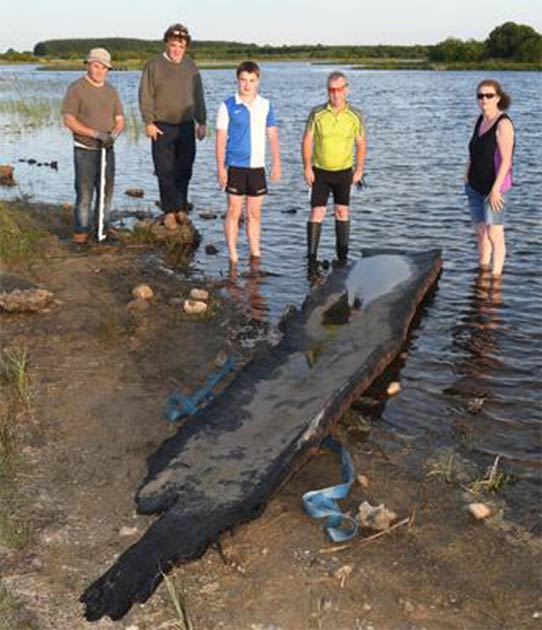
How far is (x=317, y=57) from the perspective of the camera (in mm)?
141250

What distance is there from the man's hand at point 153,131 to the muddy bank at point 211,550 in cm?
414

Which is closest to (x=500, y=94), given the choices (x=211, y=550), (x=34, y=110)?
(x=211, y=550)

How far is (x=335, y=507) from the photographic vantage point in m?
4.36

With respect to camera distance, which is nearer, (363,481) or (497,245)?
(363,481)

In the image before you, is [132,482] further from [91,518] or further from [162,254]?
[162,254]

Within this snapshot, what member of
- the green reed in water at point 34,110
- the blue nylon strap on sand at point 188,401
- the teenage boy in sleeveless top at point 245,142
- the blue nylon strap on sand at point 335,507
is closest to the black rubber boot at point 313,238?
the teenage boy in sleeveless top at point 245,142

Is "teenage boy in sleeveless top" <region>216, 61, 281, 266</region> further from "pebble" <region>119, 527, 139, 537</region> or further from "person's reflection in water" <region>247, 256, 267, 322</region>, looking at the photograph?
"pebble" <region>119, 527, 139, 537</region>

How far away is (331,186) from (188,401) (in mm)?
4613

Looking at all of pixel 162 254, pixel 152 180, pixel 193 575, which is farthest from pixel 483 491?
pixel 152 180

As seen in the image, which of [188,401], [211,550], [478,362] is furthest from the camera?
[478,362]

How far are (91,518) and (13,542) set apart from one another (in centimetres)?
45

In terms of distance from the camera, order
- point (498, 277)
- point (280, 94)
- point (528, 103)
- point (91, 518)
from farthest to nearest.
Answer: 1. point (280, 94)
2. point (528, 103)
3. point (498, 277)
4. point (91, 518)

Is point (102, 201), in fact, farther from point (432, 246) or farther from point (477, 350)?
point (477, 350)

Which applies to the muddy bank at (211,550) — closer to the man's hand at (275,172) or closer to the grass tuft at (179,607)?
the grass tuft at (179,607)
